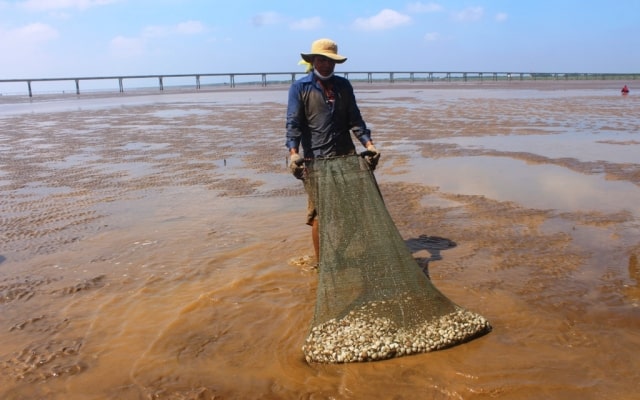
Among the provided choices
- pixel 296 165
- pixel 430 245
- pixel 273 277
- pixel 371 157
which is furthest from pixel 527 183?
pixel 296 165

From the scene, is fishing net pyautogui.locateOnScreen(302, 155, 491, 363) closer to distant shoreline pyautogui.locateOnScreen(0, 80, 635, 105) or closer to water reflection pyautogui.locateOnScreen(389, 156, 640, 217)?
water reflection pyautogui.locateOnScreen(389, 156, 640, 217)

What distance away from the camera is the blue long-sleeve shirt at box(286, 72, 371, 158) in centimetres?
416

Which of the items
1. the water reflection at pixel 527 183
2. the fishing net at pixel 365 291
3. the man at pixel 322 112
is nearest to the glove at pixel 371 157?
the man at pixel 322 112

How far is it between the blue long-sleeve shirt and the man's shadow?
51.6 inches

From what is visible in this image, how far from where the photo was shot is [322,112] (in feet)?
13.8

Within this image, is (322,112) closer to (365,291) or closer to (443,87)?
(365,291)

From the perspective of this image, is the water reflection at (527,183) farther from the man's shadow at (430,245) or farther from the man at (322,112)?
the man at (322,112)

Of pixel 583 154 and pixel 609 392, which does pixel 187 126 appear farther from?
pixel 609 392

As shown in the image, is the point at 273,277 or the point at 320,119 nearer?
the point at 320,119

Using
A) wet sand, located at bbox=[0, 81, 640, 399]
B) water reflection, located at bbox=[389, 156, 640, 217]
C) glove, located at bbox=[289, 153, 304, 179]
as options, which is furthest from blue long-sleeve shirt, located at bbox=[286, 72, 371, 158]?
water reflection, located at bbox=[389, 156, 640, 217]

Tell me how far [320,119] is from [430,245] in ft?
6.19

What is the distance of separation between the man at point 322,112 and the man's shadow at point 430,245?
1243mm

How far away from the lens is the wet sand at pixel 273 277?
2879mm

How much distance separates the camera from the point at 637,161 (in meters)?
8.93
